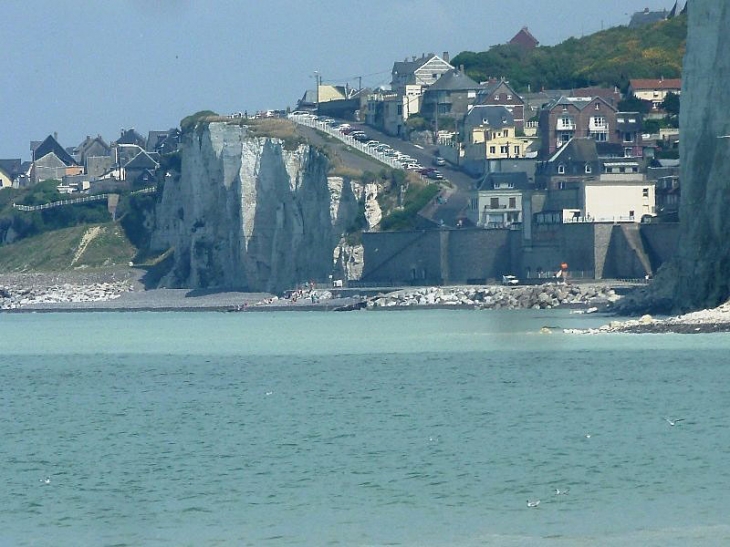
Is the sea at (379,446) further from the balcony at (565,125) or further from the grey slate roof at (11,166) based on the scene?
the grey slate roof at (11,166)

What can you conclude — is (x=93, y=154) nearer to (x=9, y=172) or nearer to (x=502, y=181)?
(x=9, y=172)

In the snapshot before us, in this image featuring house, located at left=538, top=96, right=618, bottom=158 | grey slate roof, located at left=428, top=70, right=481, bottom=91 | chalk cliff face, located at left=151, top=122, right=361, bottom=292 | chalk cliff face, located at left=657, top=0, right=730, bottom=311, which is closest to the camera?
chalk cliff face, located at left=657, top=0, right=730, bottom=311

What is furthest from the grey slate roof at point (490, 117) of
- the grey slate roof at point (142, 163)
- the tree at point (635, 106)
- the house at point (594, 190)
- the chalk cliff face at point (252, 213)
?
the grey slate roof at point (142, 163)

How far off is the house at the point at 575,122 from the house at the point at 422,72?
57.9 feet

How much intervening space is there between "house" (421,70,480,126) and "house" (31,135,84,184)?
3654 centimetres

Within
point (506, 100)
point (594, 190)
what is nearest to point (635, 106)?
point (506, 100)

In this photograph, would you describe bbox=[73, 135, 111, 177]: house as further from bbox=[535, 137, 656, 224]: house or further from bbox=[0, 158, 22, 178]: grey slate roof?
bbox=[535, 137, 656, 224]: house

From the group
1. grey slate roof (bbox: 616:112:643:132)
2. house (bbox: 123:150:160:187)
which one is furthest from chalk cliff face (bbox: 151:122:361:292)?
grey slate roof (bbox: 616:112:643:132)

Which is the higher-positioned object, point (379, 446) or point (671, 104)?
point (671, 104)

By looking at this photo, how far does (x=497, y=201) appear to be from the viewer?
75.2 m

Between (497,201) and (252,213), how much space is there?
1669 cm

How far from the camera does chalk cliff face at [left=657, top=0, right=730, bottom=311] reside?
1902 inches

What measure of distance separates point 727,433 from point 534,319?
32.3m

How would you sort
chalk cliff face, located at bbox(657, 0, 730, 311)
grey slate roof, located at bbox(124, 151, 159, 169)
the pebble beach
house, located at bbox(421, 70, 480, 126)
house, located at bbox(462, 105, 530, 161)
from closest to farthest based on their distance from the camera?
the pebble beach
chalk cliff face, located at bbox(657, 0, 730, 311)
house, located at bbox(462, 105, 530, 161)
house, located at bbox(421, 70, 480, 126)
grey slate roof, located at bbox(124, 151, 159, 169)
